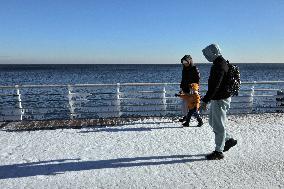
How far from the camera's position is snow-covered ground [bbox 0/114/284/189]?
4.98m

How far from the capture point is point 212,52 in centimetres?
578

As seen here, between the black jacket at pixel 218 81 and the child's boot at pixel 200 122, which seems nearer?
the black jacket at pixel 218 81

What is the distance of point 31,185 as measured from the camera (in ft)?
16.0

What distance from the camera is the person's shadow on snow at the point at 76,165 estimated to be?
5391 millimetres

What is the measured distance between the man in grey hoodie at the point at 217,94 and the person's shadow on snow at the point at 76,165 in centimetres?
48

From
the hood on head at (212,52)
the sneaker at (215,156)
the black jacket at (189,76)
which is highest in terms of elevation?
the hood on head at (212,52)

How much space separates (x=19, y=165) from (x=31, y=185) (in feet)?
3.34

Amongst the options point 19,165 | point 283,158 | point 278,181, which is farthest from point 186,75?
point 19,165

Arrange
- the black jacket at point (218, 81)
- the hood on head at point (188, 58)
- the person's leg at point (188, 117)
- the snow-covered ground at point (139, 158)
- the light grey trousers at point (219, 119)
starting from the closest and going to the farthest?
the snow-covered ground at point (139, 158), the black jacket at point (218, 81), the light grey trousers at point (219, 119), the hood on head at point (188, 58), the person's leg at point (188, 117)

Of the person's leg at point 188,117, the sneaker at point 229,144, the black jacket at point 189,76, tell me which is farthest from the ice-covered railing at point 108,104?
the sneaker at point 229,144

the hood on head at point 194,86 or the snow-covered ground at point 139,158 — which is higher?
the hood on head at point 194,86

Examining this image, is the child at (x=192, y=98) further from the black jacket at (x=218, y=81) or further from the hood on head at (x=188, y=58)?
the black jacket at (x=218, y=81)

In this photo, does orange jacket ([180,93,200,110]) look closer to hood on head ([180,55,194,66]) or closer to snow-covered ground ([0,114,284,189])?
snow-covered ground ([0,114,284,189])

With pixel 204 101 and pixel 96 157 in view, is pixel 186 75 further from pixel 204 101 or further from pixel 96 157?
pixel 96 157
